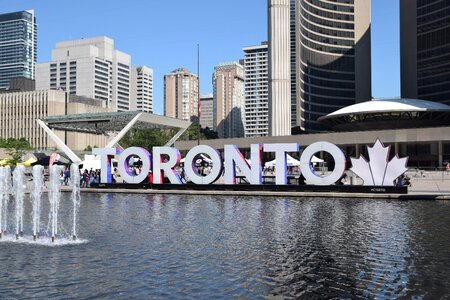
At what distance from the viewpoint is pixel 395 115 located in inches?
4254

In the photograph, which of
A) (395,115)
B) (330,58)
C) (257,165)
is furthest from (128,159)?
(330,58)

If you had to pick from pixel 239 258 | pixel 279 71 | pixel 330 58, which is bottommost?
pixel 239 258

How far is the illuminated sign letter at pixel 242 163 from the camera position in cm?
3856

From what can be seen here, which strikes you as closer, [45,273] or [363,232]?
→ [45,273]

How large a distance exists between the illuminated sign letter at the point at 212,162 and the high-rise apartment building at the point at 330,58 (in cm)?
10592

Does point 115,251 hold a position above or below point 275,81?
below

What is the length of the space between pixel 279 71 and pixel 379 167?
89580mm

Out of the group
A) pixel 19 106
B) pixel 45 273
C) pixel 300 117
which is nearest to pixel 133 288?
pixel 45 273

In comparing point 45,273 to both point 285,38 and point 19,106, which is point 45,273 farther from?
point 19,106

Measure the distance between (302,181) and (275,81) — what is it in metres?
87.2

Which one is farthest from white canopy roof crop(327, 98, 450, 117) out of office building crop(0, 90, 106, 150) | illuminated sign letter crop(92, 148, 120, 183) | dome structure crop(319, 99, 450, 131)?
office building crop(0, 90, 106, 150)

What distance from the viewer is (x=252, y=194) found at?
36.6 meters

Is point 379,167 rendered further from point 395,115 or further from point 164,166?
point 395,115

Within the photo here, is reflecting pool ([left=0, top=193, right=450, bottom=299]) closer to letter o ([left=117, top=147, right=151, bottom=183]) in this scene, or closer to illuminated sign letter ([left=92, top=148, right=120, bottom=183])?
letter o ([left=117, top=147, right=151, bottom=183])
